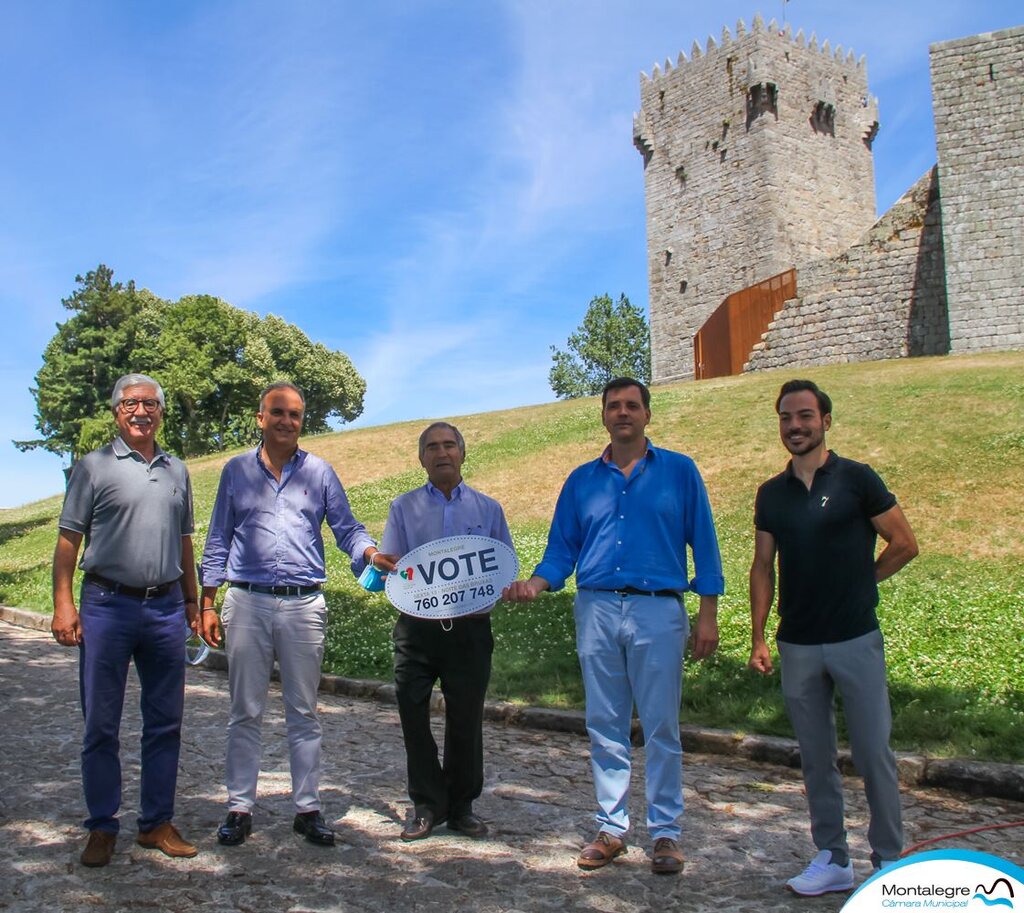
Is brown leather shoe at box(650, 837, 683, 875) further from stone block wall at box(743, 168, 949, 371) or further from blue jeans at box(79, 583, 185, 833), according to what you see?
stone block wall at box(743, 168, 949, 371)

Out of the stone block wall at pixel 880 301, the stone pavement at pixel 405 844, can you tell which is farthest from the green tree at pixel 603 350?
the stone pavement at pixel 405 844

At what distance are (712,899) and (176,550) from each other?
115 inches

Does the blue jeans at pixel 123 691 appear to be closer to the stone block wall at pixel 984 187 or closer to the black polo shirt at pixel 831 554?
the black polo shirt at pixel 831 554

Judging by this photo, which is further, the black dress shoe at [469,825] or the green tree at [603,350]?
the green tree at [603,350]

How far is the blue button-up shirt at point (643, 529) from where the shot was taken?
4.42 m

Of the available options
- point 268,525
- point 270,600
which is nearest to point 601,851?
point 270,600

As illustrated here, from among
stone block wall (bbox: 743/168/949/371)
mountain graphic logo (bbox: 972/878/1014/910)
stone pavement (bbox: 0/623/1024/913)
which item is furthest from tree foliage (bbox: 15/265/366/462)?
mountain graphic logo (bbox: 972/878/1014/910)

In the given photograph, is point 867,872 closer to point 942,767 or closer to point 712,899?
point 712,899

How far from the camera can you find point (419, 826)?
469 cm

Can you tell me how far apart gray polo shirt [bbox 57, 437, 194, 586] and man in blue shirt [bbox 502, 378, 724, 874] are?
5.54 feet

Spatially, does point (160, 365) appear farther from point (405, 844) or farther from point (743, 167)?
point (405, 844)

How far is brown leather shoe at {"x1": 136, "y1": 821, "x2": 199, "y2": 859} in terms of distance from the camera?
4.32 meters

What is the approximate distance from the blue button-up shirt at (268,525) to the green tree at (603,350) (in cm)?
6138

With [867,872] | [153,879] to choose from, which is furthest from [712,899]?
[153,879]
